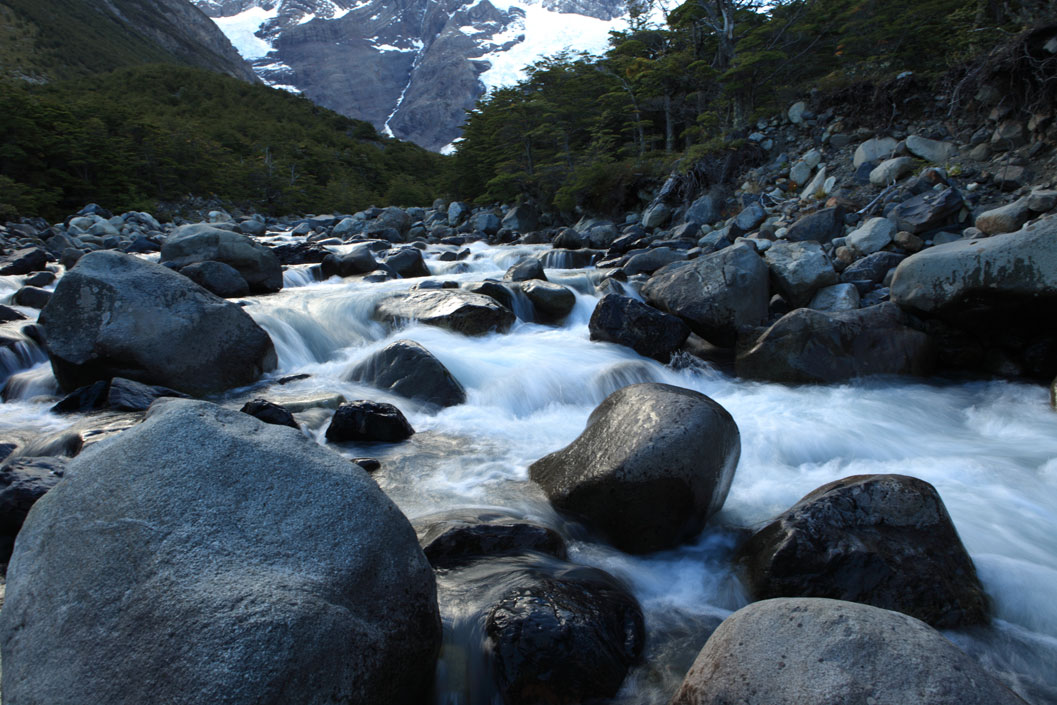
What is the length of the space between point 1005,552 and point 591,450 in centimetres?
263

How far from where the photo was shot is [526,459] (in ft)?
16.3

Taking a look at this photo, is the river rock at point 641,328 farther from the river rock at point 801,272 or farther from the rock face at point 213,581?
the rock face at point 213,581

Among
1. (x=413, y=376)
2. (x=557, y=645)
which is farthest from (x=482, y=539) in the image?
(x=413, y=376)

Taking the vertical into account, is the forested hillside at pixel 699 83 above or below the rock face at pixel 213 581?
above

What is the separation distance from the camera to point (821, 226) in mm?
9820

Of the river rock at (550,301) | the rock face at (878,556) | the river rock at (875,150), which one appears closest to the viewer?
the rock face at (878,556)

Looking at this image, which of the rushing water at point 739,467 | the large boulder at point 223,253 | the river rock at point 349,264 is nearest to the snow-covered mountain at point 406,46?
the river rock at point 349,264

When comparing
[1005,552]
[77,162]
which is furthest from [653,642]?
[77,162]

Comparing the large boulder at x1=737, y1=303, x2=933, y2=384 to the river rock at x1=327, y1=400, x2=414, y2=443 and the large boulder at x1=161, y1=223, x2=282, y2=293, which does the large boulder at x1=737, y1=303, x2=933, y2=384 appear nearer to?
the river rock at x1=327, y1=400, x2=414, y2=443

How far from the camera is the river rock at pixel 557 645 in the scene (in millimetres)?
2408

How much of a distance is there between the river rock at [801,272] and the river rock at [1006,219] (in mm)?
1850

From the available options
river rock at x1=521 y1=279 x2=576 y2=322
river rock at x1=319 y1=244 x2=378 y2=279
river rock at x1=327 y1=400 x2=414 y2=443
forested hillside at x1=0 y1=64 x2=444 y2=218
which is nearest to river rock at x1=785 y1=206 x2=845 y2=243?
river rock at x1=521 y1=279 x2=576 y2=322

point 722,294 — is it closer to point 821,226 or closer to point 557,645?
point 821,226

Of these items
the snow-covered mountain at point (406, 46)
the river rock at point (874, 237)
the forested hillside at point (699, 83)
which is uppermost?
the snow-covered mountain at point (406, 46)
